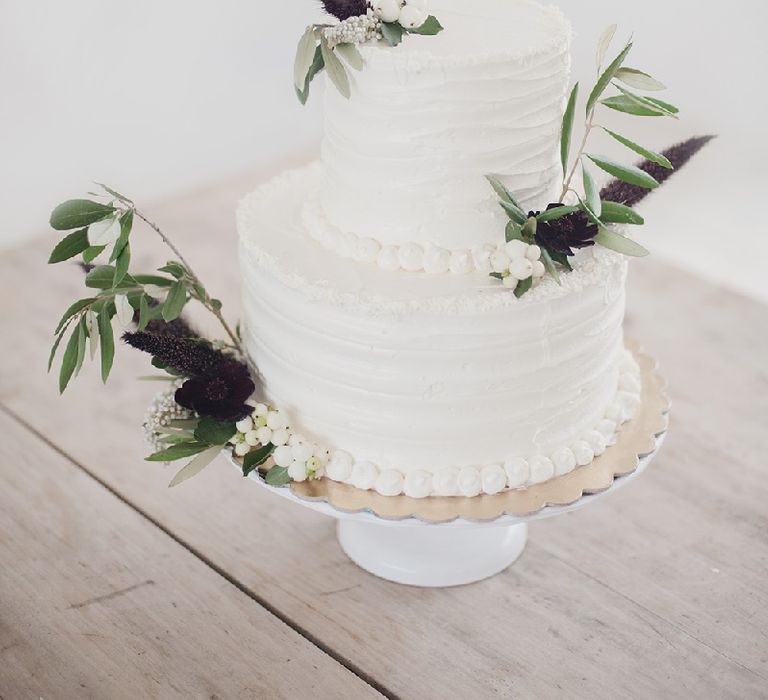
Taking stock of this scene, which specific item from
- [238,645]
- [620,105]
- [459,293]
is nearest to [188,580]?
[238,645]

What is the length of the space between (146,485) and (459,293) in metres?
0.86

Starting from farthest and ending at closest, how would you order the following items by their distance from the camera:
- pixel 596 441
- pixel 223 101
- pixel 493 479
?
pixel 223 101
pixel 596 441
pixel 493 479

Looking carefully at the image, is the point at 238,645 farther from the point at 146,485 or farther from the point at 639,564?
the point at 639,564

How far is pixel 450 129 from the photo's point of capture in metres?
1.48

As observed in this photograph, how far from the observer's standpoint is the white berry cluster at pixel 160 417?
1.69 metres

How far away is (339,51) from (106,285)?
0.51 metres

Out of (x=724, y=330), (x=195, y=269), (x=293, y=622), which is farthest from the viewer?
(x=195, y=269)

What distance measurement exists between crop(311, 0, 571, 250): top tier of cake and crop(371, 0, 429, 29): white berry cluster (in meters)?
0.04

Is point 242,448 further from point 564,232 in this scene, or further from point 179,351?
point 564,232

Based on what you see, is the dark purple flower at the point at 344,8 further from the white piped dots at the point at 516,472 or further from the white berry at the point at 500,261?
the white piped dots at the point at 516,472

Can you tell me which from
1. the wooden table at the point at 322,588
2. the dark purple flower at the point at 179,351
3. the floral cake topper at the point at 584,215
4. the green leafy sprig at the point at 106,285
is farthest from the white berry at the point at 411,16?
the wooden table at the point at 322,588

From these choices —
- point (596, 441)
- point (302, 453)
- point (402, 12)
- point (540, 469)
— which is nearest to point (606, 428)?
point (596, 441)

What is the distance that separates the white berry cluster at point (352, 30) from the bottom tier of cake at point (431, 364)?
1.08 feet

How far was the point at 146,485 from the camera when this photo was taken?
2045 mm
